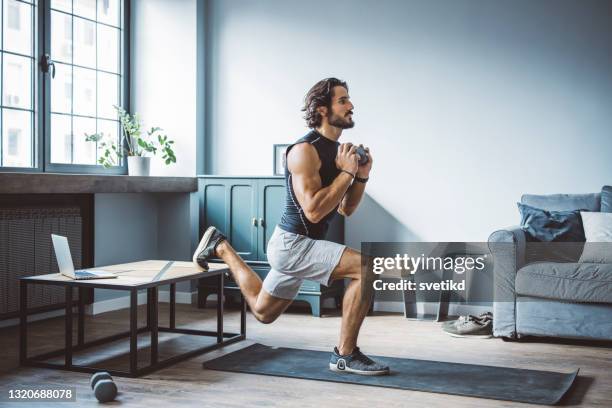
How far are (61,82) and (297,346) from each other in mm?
2715

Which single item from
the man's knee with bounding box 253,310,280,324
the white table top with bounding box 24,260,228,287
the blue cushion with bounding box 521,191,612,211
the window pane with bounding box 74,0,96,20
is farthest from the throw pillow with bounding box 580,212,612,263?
the window pane with bounding box 74,0,96,20

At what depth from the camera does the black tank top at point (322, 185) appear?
136 inches

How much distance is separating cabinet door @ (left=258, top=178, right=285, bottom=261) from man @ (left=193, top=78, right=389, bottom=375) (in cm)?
179

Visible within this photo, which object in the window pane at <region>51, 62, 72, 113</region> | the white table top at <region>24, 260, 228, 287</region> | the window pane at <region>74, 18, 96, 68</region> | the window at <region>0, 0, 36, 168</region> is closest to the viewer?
the white table top at <region>24, 260, 228, 287</region>

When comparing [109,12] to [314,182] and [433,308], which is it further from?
[433,308]

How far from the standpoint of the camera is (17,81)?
4930 mm

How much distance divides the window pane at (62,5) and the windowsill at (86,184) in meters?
1.37

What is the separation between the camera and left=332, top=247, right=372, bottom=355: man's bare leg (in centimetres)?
335

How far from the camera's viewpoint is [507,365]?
3822mm

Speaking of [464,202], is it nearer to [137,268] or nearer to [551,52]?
[551,52]

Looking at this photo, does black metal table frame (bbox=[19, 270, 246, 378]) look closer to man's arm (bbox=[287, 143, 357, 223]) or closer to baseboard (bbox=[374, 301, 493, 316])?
man's arm (bbox=[287, 143, 357, 223])

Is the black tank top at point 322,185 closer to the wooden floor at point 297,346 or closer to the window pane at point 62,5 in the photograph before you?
the wooden floor at point 297,346

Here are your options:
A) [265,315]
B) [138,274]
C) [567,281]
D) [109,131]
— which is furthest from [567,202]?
[109,131]

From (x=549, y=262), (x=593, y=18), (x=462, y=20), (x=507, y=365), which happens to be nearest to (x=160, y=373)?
(x=507, y=365)
